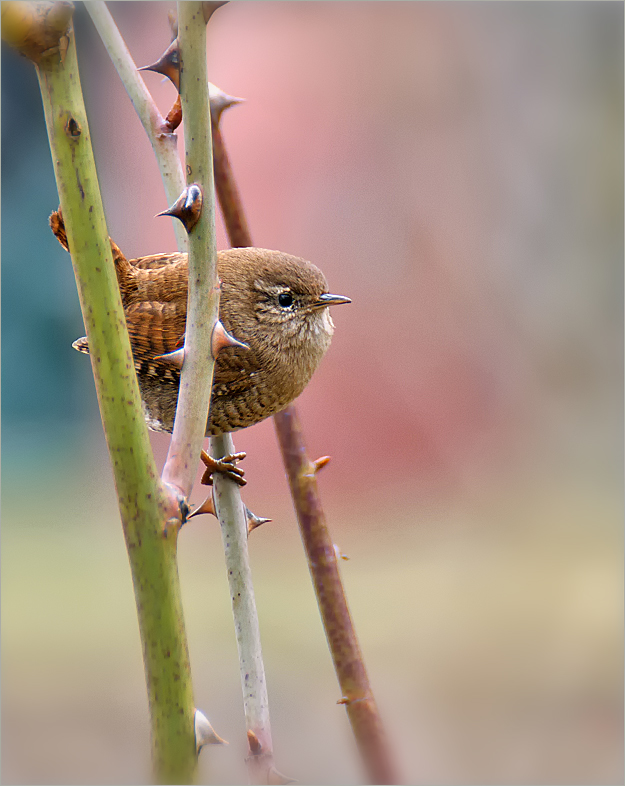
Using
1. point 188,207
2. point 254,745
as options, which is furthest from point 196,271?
point 254,745

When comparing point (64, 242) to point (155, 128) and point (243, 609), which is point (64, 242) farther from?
point (243, 609)

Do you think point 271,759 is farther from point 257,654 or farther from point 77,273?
point 77,273

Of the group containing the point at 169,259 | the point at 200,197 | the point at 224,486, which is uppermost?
the point at 169,259

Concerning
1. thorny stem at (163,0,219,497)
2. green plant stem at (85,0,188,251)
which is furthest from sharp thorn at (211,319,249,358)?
green plant stem at (85,0,188,251)

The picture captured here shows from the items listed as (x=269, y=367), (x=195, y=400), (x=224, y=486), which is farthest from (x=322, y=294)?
(x=195, y=400)

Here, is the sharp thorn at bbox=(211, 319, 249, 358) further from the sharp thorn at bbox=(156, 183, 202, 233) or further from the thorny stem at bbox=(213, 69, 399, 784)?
the thorny stem at bbox=(213, 69, 399, 784)

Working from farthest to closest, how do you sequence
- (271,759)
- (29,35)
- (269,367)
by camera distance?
(269,367), (271,759), (29,35)
